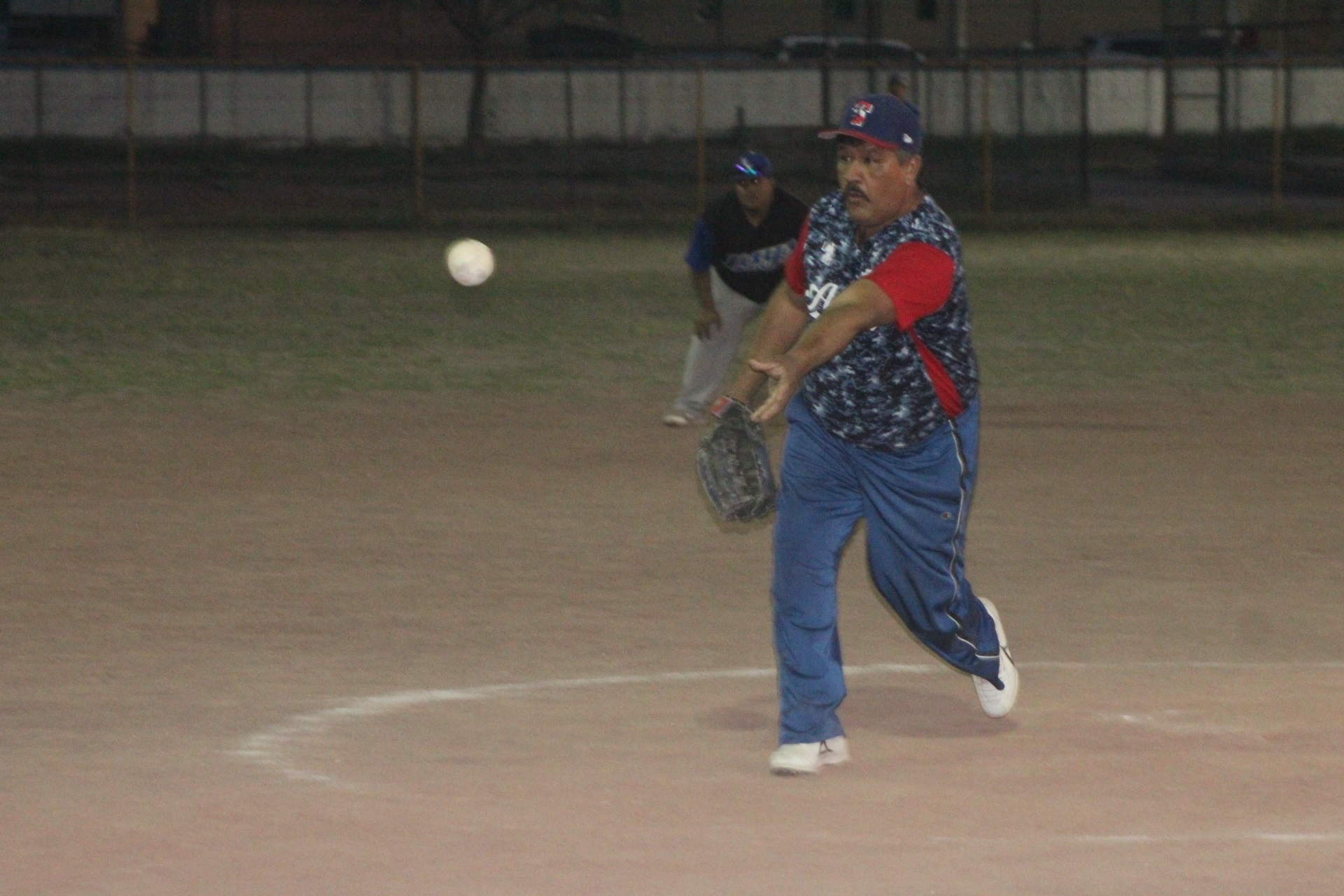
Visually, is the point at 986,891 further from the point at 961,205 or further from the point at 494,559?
the point at 961,205

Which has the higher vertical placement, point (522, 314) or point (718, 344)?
point (718, 344)

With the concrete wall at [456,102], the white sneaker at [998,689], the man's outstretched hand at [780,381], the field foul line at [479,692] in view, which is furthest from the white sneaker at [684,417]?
the concrete wall at [456,102]

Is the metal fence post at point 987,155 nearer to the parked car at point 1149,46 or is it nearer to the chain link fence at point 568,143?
the chain link fence at point 568,143

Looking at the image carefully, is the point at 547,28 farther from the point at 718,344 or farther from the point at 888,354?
the point at 888,354

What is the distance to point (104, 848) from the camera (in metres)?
4.97

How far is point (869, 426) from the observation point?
5660mm

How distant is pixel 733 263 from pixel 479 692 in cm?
585

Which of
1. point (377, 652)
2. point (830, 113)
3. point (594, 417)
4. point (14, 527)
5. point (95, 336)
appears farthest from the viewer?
point (830, 113)

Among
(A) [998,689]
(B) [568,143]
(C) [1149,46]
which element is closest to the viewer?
(A) [998,689]

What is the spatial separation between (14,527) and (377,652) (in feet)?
10.0

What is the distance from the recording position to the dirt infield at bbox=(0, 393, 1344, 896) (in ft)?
16.3

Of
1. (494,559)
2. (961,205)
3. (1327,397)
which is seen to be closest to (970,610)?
(494,559)

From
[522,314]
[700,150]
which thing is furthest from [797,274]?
[700,150]

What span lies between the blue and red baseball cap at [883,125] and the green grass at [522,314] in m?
8.94
